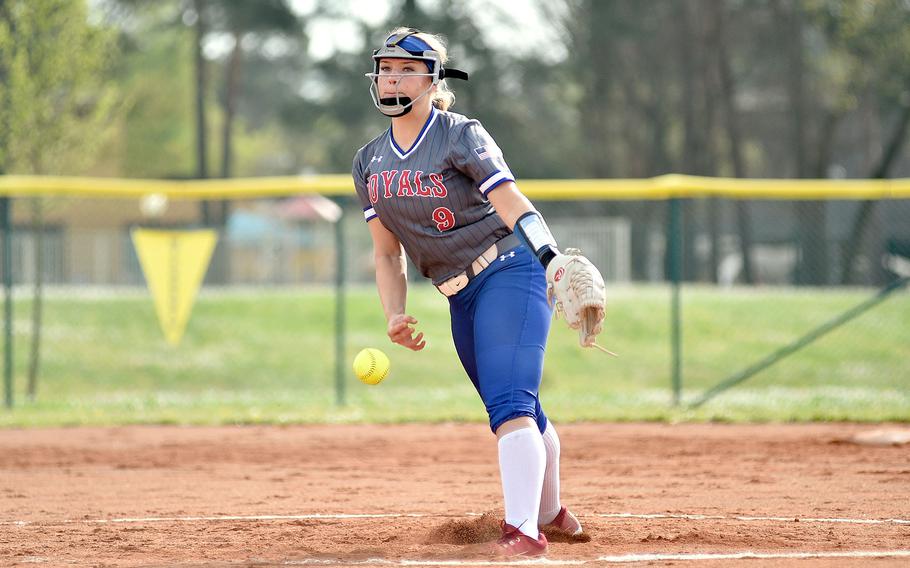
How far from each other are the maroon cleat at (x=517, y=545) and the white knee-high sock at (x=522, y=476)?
0.02 meters

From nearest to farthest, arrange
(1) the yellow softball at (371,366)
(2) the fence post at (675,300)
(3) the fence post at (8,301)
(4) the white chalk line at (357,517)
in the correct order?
1. (1) the yellow softball at (371,366)
2. (4) the white chalk line at (357,517)
3. (3) the fence post at (8,301)
4. (2) the fence post at (675,300)

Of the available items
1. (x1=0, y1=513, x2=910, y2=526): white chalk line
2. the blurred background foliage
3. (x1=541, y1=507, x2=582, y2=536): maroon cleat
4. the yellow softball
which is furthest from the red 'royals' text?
A: the blurred background foliage

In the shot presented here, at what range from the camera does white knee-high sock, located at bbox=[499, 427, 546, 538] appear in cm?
467

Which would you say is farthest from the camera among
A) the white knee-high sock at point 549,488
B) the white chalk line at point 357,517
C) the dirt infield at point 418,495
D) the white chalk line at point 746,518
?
the white chalk line at point 357,517

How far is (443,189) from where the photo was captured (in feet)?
15.7

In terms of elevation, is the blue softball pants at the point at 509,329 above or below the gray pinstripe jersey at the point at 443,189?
below

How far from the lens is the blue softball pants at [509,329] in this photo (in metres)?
4.72

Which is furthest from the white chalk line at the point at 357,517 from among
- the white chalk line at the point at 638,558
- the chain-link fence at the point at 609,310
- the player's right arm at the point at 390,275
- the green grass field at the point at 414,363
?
the chain-link fence at the point at 609,310

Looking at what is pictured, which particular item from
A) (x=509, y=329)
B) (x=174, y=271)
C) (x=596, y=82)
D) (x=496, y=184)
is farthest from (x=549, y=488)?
(x=596, y=82)

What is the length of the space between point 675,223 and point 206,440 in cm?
494

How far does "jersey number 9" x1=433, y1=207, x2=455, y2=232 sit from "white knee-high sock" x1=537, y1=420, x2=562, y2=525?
1008mm

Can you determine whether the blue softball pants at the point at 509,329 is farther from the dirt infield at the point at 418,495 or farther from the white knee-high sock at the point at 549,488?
the dirt infield at the point at 418,495

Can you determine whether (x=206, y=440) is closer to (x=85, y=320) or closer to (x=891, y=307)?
(x=85, y=320)

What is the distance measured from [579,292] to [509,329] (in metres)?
0.41
